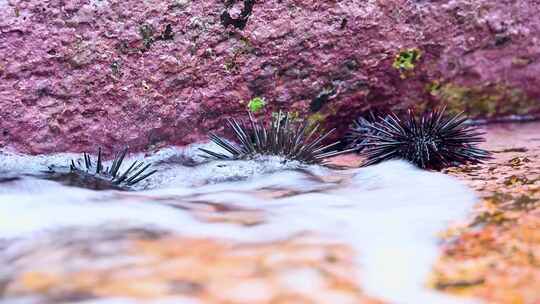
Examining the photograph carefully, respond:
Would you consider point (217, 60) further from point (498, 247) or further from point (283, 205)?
point (498, 247)

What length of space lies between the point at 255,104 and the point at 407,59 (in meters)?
1.33

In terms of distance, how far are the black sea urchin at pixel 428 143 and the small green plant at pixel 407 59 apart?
0.79 meters

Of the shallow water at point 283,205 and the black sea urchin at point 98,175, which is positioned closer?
the shallow water at point 283,205

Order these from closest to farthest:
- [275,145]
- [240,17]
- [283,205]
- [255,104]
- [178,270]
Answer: [178,270]
[283,205]
[275,145]
[240,17]
[255,104]

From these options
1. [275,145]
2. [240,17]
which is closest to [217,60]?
[240,17]

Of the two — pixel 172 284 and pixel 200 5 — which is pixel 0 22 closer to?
pixel 200 5

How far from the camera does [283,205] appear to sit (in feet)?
8.25

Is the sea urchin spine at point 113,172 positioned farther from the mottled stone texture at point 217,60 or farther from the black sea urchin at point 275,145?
the black sea urchin at point 275,145

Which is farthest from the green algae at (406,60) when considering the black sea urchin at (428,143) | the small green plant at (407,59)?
the black sea urchin at (428,143)

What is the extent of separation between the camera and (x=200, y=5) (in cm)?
357

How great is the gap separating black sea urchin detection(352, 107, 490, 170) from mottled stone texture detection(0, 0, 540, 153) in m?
0.71

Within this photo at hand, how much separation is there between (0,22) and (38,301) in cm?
227

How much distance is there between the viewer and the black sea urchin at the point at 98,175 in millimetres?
2929

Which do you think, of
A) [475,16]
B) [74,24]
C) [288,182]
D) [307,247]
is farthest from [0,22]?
[475,16]
